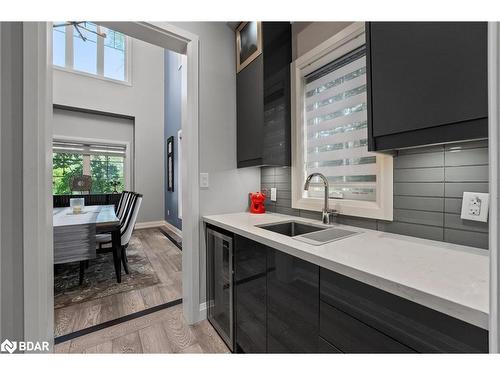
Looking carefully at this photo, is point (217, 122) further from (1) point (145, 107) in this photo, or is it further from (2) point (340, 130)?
(1) point (145, 107)

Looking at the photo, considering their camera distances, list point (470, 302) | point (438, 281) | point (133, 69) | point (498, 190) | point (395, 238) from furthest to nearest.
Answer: point (133, 69)
point (395, 238)
point (438, 281)
point (470, 302)
point (498, 190)

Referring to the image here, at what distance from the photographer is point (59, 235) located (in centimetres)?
191

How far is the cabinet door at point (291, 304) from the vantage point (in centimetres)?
85

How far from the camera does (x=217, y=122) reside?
1834mm

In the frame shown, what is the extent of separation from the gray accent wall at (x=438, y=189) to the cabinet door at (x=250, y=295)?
74 cm

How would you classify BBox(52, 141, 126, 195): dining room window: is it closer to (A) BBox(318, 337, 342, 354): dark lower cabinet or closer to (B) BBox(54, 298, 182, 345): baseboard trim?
(B) BBox(54, 298, 182, 345): baseboard trim

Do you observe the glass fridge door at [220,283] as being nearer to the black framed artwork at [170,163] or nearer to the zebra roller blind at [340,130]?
the zebra roller blind at [340,130]

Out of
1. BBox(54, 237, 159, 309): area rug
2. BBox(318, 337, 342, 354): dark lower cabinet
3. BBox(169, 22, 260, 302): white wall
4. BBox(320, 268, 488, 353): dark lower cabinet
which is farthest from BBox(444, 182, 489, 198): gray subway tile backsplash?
BBox(54, 237, 159, 309): area rug

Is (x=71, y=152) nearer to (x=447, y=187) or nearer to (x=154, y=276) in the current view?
(x=154, y=276)

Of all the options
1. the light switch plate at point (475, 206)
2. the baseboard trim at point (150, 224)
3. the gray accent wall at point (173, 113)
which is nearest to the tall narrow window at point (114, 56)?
the gray accent wall at point (173, 113)

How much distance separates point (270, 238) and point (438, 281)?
638 millimetres

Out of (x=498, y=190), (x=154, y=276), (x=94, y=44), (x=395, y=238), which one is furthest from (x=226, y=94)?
(x=94, y=44)

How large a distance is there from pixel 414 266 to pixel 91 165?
623cm
